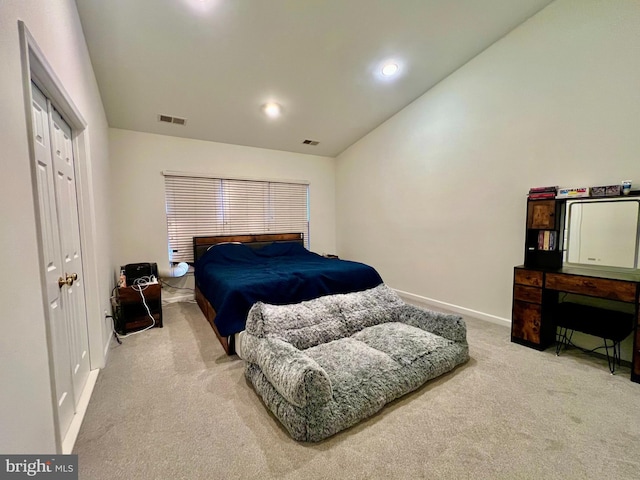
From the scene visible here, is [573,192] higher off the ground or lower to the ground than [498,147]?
lower

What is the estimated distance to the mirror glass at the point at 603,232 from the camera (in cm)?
226

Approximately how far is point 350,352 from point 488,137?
113 inches

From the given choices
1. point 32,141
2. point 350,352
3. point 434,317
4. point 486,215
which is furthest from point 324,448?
point 486,215

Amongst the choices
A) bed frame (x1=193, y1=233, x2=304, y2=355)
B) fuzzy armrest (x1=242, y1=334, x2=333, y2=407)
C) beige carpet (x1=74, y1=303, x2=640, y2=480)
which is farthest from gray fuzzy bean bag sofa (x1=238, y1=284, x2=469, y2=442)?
bed frame (x1=193, y1=233, x2=304, y2=355)

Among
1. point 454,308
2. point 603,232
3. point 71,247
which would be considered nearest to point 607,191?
point 603,232

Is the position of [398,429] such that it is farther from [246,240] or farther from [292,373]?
[246,240]

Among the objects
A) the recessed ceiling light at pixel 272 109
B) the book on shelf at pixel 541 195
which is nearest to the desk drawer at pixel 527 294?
the book on shelf at pixel 541 195

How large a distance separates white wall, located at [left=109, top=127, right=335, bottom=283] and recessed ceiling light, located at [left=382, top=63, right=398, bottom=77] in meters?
2.37

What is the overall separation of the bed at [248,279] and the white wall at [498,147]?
1.19 meters

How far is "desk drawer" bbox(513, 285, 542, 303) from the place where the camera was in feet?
8.14

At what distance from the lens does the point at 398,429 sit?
5.21 ft

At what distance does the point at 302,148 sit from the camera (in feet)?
16.1

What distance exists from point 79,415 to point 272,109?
11.8ft

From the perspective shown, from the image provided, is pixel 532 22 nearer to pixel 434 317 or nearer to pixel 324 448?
pixel 434 317
